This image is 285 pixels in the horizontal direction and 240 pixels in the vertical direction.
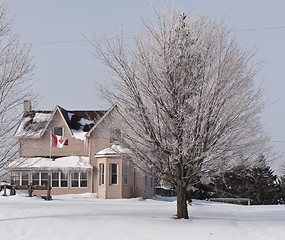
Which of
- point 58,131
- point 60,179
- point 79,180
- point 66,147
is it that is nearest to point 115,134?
point 79,180

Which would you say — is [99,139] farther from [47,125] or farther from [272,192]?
[272,192]

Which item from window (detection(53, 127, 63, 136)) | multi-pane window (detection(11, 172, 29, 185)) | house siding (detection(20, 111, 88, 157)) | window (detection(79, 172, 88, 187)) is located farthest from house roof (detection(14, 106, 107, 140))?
multi-pane window (detection(11, 172, 29, 185))

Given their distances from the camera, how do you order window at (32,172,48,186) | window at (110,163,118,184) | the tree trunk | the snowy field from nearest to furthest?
1. the snowy field
2. the tree trunk
3. window at (110,163,118,184)
4. window at (32,172,48,186)

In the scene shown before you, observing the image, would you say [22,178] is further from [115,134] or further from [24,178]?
[115,134]

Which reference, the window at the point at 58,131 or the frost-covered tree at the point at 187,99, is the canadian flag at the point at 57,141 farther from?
the frost-covered tree at the point at 187,99

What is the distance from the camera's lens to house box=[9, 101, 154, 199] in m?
31.7

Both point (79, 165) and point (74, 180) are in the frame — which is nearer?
point (79, 165)

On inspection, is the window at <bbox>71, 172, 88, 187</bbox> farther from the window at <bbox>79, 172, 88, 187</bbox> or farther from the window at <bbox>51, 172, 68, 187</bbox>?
the window at <bbox>51, 172, 68, 187</bbox>

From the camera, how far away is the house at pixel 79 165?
31719mm

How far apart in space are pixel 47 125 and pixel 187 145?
21866mm

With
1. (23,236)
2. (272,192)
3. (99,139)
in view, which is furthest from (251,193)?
(23,236)

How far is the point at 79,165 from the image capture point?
108 feet

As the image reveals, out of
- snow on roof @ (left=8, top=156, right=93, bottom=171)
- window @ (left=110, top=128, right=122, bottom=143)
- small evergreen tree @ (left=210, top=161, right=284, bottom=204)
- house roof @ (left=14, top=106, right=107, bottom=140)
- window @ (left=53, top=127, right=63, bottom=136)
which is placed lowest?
small evergreen tree @ (left=210, top=161, right=284, bottom=204)

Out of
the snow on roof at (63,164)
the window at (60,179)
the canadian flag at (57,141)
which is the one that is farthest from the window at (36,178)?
the canadian flag at (57,141)
